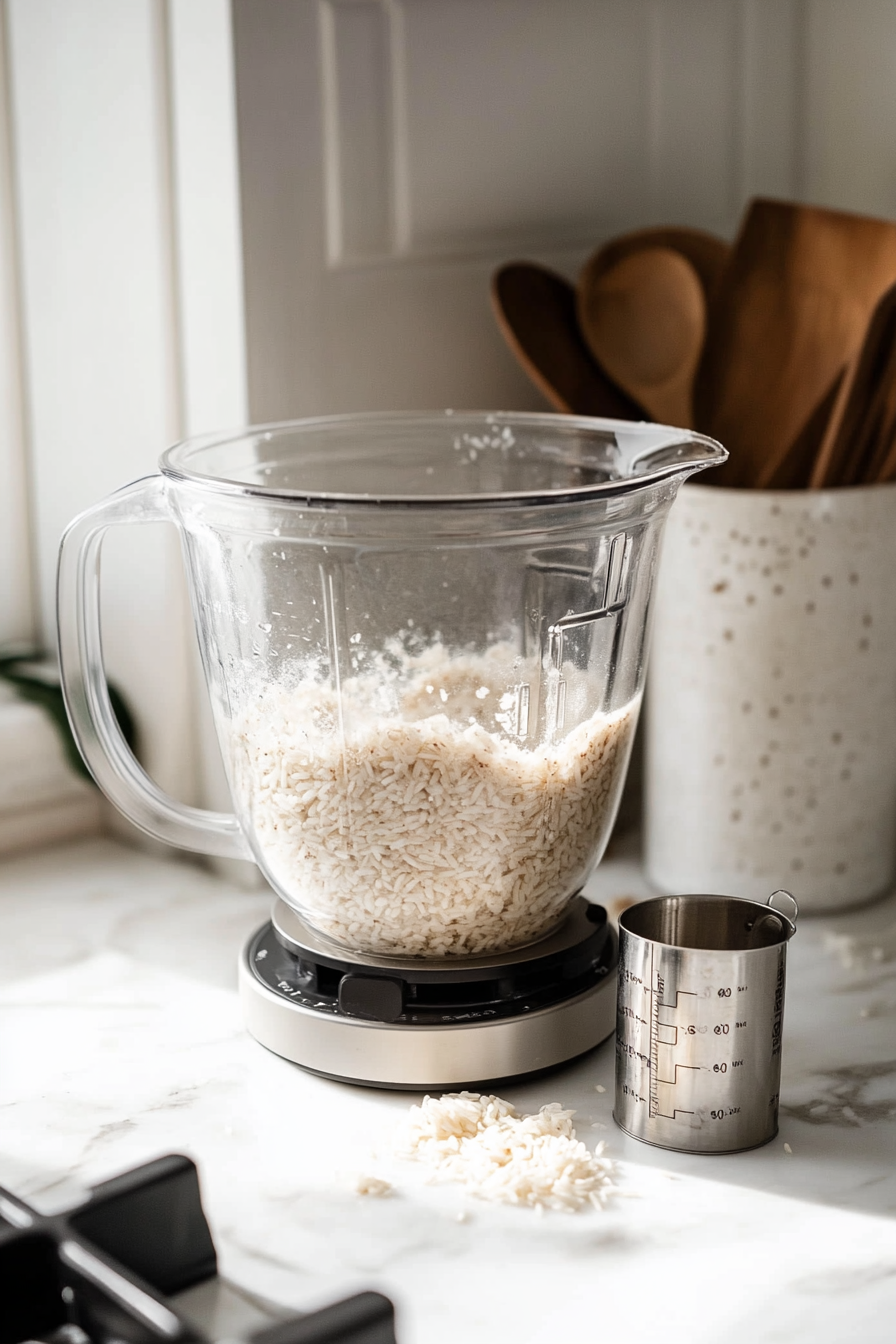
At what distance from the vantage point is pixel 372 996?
645 mm

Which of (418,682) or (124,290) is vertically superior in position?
(124,290)

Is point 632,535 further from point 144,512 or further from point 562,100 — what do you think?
point 562,100

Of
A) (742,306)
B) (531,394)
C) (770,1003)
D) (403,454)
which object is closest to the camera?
(770,1003)

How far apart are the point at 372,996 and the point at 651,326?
19.6 inches

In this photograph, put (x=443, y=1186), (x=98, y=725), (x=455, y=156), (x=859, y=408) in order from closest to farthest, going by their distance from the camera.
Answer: (x=443, y=1186) → (x=98, y=725) → (x=859, y=408) → (x=455, y=156)

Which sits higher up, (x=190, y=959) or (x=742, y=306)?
(x=742, y=306)

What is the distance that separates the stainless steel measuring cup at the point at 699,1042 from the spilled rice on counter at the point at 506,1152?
3cm

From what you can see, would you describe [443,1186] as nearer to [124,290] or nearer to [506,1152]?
[506,1152]

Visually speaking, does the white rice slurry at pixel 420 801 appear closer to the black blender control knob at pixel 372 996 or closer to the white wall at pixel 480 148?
the black blender control knob at pixel 372 996

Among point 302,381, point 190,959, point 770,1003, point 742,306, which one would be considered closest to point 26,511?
point 302,381

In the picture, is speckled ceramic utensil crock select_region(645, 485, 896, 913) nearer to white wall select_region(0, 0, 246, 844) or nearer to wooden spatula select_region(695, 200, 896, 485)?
wooden spatula select_region(695, 200, 896, 485)

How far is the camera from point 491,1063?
0.65 metres

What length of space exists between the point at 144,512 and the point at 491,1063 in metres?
0.30

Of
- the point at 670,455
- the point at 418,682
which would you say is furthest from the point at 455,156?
the point at 418,682
